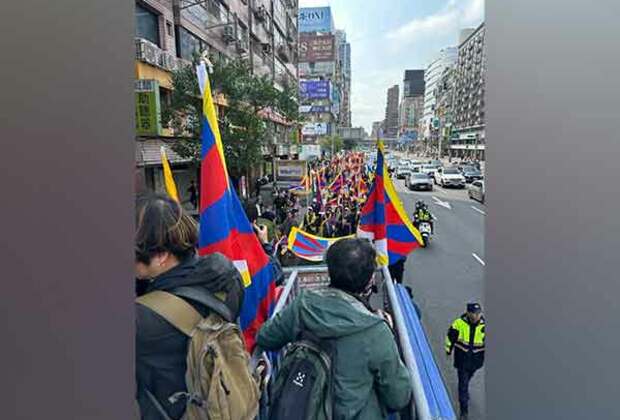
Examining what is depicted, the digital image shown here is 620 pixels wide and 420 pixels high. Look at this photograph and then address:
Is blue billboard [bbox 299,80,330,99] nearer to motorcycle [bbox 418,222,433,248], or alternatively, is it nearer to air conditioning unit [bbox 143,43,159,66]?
air conditioning unit [bbox 143,43,159,66]

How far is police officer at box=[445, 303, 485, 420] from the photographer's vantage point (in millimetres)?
4426

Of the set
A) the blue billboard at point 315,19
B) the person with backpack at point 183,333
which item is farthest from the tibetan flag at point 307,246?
the blue billboard at point 315,19

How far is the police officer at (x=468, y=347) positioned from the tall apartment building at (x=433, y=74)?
104430 mm

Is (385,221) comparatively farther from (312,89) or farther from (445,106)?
(445,106)

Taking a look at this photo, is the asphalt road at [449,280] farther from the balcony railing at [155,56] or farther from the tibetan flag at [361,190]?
the balcony railing at [155,56]

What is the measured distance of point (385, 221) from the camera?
5113 millimetres

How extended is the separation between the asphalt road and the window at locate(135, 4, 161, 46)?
12146 mm

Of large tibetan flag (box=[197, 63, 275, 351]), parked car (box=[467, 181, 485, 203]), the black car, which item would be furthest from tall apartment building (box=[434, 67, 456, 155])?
large tibetan flag (box=[197, 63, 275, 351])

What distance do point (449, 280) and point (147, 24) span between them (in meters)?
13.9

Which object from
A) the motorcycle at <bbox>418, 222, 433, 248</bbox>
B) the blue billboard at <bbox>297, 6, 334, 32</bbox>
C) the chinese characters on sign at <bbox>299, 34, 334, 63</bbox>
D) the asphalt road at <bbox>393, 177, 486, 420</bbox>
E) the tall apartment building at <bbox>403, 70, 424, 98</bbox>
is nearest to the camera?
the asphalt road at <bbox>393, 177, 486, 420</bbox>

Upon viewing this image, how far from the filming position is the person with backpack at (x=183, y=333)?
1.38 meters
